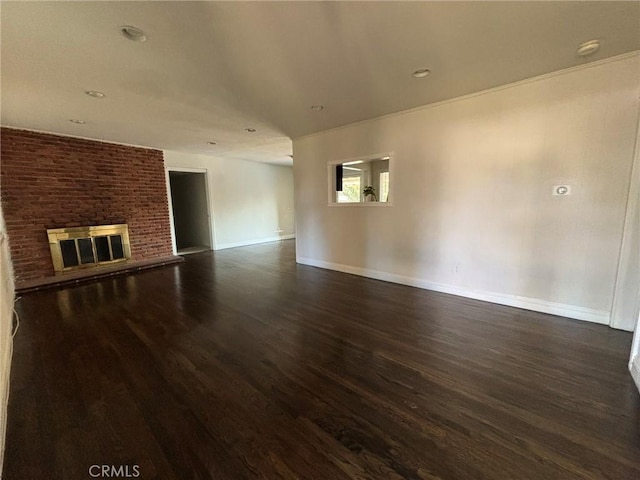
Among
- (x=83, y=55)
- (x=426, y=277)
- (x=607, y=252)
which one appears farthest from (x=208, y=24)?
(x=607, y=252)

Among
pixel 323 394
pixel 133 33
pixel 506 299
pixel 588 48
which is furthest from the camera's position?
pixel 506 299

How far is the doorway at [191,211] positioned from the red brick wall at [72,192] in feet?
3.95

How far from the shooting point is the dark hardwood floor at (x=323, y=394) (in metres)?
1.31

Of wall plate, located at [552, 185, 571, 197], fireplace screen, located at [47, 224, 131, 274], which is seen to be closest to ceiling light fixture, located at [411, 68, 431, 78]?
wall plate, located at [552, 185, 571, 197]

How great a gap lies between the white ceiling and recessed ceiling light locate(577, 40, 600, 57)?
0.21 feet

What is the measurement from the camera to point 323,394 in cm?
176

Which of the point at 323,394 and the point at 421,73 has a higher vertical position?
the point at 421,73

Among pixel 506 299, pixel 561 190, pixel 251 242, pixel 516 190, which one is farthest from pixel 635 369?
pixel 251 242

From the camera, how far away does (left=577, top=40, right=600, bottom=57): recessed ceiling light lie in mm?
2145

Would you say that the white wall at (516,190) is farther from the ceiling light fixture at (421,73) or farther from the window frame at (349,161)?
the ceiling light fixture at (421,73)

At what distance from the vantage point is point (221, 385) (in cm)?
187

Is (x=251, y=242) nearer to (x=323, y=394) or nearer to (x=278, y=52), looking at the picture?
(x=278, y=52)

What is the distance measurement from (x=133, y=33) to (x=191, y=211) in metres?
6.58

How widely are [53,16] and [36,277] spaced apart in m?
4.48
